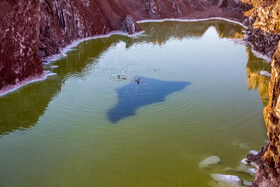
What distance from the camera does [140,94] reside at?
26.3 m

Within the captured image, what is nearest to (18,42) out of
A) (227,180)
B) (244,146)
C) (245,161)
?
(244,146)

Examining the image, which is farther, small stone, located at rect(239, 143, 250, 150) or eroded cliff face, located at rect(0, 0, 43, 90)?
eroded cliff face, located at rect(0, 0, 43, 90)

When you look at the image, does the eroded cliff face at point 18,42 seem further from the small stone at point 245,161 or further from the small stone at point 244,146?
the small stone at point 245,161

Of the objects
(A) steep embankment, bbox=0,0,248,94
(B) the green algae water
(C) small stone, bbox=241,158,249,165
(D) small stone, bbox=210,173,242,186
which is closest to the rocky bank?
(A) steep embankment, bbox=0,0,248,94

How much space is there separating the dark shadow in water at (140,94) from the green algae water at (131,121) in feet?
0.31

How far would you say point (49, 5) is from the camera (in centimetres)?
4088

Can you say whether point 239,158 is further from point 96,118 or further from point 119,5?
point 119,5

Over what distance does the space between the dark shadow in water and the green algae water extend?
94mm

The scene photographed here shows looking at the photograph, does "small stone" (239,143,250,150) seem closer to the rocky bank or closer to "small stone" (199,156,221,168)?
the rocky bank

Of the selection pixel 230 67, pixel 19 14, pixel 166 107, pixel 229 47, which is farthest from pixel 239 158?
pixel 229 47

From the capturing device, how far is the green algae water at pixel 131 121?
1551 cm

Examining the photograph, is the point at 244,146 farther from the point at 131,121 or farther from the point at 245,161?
the point at 131,121

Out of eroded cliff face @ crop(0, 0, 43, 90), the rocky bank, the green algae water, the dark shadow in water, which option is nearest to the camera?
the rocky bank

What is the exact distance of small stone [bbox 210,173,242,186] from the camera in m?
14.6
